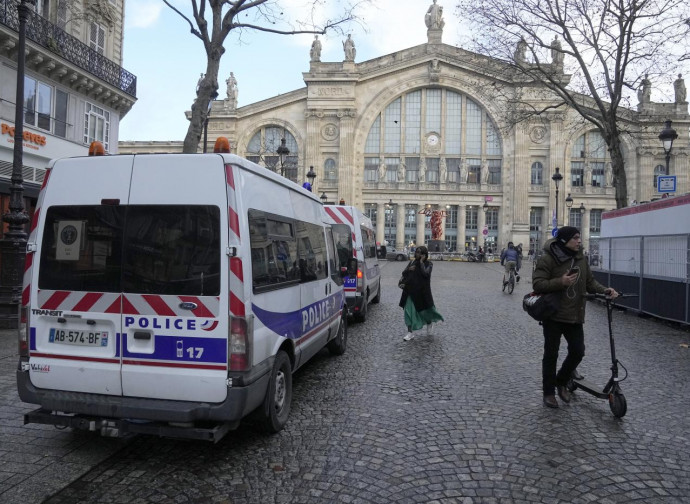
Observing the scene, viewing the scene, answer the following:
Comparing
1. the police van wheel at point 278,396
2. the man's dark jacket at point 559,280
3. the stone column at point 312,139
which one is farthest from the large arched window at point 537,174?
the police van wheel at point 278,396

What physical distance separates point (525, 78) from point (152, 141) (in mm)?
58183

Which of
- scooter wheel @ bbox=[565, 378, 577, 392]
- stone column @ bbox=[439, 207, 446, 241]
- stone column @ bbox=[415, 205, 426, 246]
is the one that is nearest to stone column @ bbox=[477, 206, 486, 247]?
stone column @ bbox=[439, 207, 446, 241]

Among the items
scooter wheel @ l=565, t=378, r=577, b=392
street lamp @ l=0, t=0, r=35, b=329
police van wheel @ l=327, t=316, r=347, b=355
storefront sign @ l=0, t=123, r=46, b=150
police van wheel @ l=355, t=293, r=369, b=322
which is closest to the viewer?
scooter wheel @ l=565, t=378, r=577, b=392

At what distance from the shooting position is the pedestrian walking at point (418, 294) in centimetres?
925

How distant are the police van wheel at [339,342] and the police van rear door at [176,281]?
4051 millimetres

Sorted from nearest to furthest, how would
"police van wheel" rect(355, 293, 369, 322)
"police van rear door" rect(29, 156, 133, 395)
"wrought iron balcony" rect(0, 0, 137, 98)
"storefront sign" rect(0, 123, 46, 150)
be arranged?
"police van rear door" rect(29, 156, 133, 395) → "police van wheel" rect(355, 293, 369, 322) → "wrought iron balcony" rect(0, 0, 137, 98) → "storefront sign" rect(0, 123, 46, 150)

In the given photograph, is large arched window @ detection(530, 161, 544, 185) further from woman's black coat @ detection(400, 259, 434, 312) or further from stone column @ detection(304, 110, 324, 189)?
woman's black coat @ detection(400, 259, 434, 312)

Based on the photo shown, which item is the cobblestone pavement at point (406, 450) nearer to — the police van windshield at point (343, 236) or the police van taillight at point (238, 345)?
the police van taillight at point (238, 345)

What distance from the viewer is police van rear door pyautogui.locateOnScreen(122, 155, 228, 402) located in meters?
3.75

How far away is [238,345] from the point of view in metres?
3.75

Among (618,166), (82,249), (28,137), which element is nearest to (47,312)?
(82,249)

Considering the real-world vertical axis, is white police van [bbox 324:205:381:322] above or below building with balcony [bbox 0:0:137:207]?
below

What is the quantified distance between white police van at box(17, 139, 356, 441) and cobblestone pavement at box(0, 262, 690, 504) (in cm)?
37

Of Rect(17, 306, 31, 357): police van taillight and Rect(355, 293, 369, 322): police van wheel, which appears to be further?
Rect(355, 293, 369, 322): police van wheel
